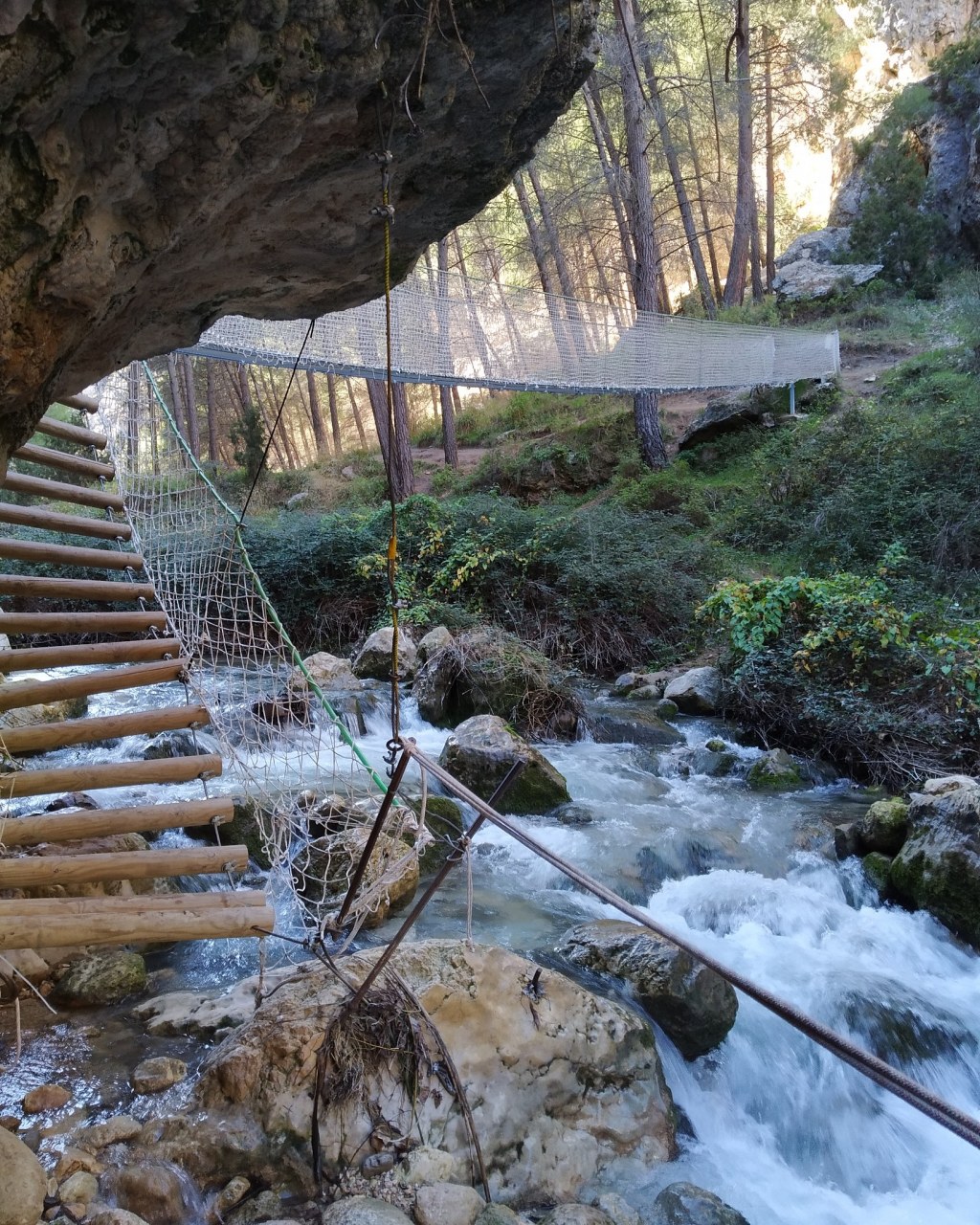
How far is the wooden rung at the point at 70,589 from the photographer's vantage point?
8.17ft

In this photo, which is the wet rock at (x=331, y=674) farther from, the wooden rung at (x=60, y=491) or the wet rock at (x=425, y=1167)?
the wet rock at (x=425, y=1167)

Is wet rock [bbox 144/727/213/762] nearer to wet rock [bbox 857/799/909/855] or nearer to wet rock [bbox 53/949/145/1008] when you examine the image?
wet rock [bbox 53/949/145/1008]

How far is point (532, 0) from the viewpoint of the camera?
1458mm

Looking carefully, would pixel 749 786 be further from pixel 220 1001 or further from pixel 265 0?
pixel 265 0

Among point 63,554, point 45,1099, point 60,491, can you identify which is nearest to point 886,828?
point 45,1099

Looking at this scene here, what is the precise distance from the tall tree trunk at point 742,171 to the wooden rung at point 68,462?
30.2 ft

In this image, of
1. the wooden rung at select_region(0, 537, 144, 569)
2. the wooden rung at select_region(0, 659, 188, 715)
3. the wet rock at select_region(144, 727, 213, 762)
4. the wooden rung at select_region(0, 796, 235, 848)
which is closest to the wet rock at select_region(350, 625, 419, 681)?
the wet rock at select_region(144, 727, 213, 762)

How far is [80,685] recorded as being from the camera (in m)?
2.36

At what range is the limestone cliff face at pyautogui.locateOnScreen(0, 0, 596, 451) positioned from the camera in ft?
3.54

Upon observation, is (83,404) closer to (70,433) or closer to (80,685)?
(70,433)

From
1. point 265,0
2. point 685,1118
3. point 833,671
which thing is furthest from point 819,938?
point 265,0

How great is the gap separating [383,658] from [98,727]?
334cm

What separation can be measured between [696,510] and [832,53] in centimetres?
880

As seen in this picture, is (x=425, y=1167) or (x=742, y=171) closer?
(x=425, y=1167)
